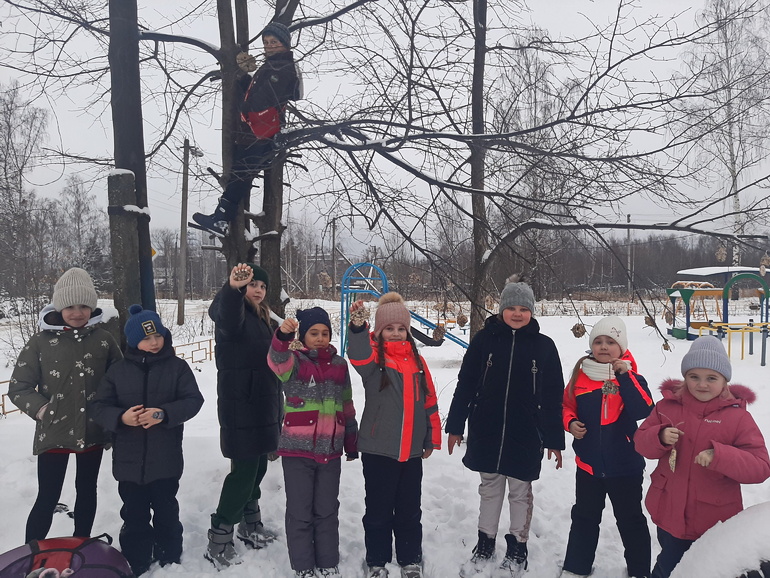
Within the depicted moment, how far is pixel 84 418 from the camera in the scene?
256cm

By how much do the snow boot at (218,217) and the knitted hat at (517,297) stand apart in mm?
1909

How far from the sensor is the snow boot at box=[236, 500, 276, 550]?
2.81m

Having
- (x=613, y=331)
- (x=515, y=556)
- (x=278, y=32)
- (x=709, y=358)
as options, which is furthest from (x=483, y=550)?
(x=278, y=32)

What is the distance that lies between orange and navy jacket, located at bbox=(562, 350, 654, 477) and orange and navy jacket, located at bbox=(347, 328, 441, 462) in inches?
30.5

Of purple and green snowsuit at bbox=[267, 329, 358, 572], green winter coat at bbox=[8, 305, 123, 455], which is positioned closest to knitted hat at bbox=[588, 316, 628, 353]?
purple and green snowsuit at bbox=[267, 329, 358, 572]

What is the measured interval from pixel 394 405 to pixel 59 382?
1.78 m

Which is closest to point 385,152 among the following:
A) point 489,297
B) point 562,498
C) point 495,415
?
point 495,415

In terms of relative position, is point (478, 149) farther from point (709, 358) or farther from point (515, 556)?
point (515, 556)

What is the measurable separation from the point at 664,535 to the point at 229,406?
2.24m

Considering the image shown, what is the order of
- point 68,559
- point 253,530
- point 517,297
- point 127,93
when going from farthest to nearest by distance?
1. point 127,93
2. point 253,530
3. point 517,297
4. point 68,559

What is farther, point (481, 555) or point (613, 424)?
point (481, 555)

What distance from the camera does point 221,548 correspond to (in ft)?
8.62

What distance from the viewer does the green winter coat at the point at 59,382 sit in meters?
2.50

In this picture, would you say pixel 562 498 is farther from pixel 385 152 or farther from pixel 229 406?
pixel 385 152
